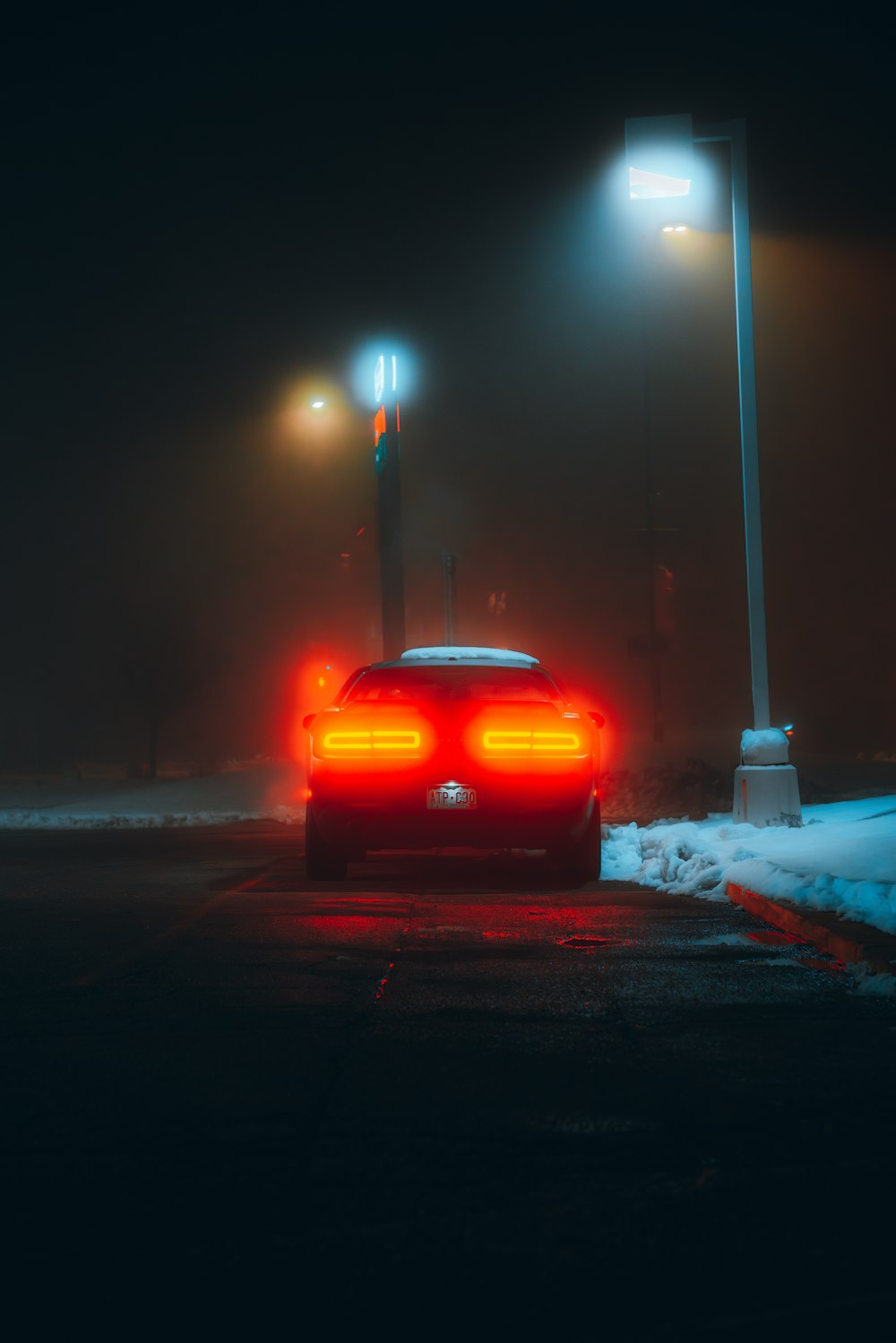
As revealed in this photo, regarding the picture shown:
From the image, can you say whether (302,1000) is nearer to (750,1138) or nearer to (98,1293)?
(750,1138)

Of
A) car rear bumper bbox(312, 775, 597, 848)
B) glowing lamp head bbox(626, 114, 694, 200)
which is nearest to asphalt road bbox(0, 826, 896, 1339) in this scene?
car rear bumper bbox(312, 775, 597, 848)

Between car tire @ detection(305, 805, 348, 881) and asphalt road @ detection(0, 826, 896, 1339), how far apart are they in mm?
2331

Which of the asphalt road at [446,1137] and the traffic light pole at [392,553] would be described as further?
the traffic light pole at [392,553]

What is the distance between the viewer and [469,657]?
1085 centimetres

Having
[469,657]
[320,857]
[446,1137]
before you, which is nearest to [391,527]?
[469,657]

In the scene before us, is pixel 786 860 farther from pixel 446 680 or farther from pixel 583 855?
pixel 446 680

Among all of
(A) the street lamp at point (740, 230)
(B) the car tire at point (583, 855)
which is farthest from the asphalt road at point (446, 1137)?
(A) the street lamp at point (740, 230)

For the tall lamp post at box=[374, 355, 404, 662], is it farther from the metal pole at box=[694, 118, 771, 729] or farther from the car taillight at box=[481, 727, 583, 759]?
the car taillight at box=[481, 727, 583, 759]

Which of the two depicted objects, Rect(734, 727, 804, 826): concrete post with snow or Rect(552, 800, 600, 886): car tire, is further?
Rect(734, 727, 804, 826): concrete post with snow

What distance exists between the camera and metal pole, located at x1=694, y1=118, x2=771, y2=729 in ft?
46.4

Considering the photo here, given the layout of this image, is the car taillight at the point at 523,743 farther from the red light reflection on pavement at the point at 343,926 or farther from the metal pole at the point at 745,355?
the metal pole at the point at 745,355

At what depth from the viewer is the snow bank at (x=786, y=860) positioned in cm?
764

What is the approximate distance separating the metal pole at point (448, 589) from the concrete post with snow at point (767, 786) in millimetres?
11981

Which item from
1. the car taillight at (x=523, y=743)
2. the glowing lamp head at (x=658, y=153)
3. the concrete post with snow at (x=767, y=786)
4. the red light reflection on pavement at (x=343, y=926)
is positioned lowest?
the red light reflection on pavement at (x=343, y=926)
